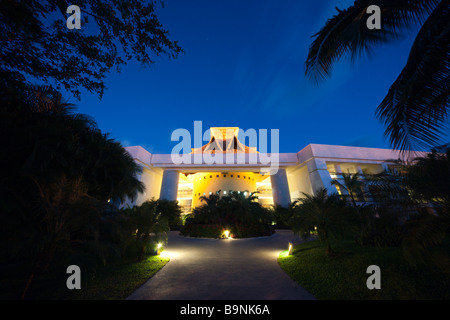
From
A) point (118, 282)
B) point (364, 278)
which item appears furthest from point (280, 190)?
point (118, 282)

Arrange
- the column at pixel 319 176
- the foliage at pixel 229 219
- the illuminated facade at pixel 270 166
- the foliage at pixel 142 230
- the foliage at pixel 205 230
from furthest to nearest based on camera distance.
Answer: the illuminated facade at pixel 270 166 < the column at pixel 319 176 < the foliage at pixel 229 219 < the foliage at pixel 205 230 < the foliage at pixel 142 230

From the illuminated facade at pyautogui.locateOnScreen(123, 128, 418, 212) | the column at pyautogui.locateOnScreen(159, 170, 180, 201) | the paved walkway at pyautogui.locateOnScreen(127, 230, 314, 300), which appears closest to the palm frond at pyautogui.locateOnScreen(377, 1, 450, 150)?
the paved walkway at pyautogui.locateOnScreen(127, 230, 314, 300)

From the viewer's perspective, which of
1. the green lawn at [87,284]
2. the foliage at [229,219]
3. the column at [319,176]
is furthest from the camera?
the column at [319,176]

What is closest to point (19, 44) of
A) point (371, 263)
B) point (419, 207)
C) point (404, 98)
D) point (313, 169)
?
point (404, 98)

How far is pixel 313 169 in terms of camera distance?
22297mm

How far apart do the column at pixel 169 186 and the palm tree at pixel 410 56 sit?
2288 cm

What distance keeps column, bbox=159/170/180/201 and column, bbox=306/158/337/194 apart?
18413 millimetres

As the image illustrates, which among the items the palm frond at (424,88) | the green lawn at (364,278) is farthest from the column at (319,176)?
the palm frond at (424,88)

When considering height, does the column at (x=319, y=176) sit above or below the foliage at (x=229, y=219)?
above

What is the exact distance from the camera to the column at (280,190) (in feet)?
73.7

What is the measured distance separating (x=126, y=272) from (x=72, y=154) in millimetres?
4442

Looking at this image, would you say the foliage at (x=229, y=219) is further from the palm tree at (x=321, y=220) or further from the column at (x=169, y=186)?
the column at (x=169, y=186)

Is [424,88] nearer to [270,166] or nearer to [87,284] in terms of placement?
[87,284]
